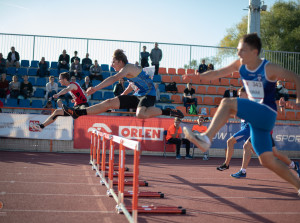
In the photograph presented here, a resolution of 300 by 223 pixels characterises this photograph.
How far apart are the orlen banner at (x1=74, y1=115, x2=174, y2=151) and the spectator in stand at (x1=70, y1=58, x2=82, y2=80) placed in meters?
4.06

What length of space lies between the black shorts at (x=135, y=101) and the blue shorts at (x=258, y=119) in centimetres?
274

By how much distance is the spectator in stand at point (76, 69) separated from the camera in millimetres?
16734

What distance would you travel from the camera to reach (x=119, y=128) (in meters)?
13.4

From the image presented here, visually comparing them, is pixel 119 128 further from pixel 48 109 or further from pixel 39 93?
pixel 39 93

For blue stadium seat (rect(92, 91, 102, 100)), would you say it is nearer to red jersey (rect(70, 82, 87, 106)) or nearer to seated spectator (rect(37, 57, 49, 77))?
seated spectator (rect(37, 57, 49, 77))

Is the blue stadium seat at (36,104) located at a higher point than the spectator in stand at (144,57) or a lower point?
lower

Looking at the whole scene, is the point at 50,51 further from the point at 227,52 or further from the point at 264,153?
the point at 264,153

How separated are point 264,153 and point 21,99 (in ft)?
43.7

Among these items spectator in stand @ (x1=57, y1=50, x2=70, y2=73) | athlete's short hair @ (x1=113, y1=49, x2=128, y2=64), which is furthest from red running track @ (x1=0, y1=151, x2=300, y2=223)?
spectator in stand @ (x1=57, y1=50, x2=70, y2=73)

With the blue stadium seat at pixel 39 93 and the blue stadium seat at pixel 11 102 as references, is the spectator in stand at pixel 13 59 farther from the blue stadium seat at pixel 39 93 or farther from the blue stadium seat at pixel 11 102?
the blue stadium seat at pixel 11 102

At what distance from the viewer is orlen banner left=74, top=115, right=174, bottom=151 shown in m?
13.3

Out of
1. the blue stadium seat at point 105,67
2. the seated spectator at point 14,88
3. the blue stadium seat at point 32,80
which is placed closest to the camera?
the seated spectator at point 14,88

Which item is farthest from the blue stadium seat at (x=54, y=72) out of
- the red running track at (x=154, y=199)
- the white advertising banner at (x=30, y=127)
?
the red running track at (x=154, y=199)

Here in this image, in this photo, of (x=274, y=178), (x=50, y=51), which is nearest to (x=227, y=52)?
(x=50, y=51)
